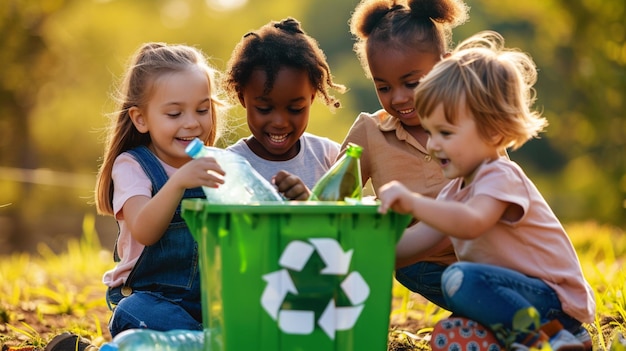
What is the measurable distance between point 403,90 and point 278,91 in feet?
1.73

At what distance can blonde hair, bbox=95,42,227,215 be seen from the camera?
3.62m

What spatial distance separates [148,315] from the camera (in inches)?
135

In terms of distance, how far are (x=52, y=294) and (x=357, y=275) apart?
2.95 meters

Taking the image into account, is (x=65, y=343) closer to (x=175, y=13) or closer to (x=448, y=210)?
(x=448, y=210)

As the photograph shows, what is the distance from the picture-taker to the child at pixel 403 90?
142 inches

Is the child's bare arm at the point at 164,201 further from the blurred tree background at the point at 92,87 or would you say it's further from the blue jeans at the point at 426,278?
the blurred tree background at the point at 92,87

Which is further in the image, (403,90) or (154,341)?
(403,90)

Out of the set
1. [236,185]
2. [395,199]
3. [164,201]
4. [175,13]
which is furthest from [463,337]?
[175,13]

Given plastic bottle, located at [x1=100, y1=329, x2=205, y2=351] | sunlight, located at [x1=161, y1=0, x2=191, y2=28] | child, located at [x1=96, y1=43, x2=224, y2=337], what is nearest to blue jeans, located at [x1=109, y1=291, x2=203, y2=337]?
child, located at [x1=96, y1=43, x2=224, y2=337]

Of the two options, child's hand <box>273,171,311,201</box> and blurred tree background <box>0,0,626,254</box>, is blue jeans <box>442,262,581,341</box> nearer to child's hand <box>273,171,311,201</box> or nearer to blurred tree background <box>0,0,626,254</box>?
child's hand <box>273,171,311,201</box>

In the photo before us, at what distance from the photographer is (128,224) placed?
339 cm

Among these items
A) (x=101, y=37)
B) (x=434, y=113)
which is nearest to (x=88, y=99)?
(x=101, y=37)

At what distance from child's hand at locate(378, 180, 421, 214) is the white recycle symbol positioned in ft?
0.58

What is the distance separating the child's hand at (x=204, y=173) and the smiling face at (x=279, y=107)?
83cm
